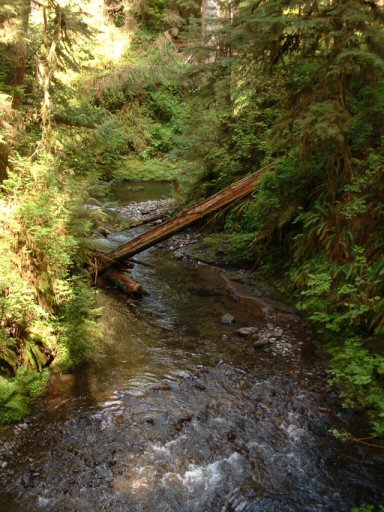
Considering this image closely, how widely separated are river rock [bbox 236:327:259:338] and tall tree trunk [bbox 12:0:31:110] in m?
6.17

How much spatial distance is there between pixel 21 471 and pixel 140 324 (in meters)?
3.96

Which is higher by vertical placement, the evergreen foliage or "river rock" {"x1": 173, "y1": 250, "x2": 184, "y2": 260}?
the evergreen foliage

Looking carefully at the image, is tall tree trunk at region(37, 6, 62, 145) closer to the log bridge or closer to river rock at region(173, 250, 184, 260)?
the log bridge

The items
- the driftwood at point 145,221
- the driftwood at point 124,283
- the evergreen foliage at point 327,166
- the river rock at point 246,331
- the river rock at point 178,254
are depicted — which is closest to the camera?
the evergreen foliage at point 327,166

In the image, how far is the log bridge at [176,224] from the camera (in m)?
→ 10.0

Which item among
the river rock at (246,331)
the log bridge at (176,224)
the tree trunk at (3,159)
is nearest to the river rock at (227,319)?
the river rock at (246,331)

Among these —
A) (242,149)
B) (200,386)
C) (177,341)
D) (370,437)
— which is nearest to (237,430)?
(200,386)

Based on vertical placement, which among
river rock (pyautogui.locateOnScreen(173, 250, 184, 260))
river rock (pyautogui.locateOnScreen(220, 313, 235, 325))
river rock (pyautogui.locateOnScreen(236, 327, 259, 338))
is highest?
river rock (pyautogui.locateOnScreen(236, 327, 259, 338))

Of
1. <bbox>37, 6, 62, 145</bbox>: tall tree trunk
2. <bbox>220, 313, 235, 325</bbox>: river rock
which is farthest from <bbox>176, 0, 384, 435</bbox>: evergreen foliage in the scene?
<bbox>37, 6, 62, 145</bbox>: tall tree trunk

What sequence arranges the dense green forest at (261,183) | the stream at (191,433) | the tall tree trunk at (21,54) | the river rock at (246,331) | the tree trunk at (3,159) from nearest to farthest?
the stream at (191,433), the dense green forest at (261,183), the tree trunk at (3,159), the tall tree trunk at (21,54), the river rock at (246,331)

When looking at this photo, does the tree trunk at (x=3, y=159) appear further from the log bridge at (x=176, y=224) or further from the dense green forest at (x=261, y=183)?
the log bridge at (x=176, y=224)

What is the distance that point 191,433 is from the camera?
546 centimetres

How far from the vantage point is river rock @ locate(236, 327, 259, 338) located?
8.02 meters

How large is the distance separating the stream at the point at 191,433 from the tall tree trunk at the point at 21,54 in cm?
467
